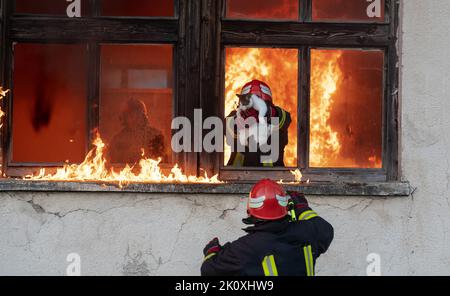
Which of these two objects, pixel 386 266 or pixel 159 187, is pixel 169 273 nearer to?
pixel 159 187

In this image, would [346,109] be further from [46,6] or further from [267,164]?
[46,6]

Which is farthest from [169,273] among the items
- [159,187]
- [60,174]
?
[60,174]

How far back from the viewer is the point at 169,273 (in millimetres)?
Result: 7086

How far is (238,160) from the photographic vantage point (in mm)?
7523

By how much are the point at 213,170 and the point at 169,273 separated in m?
1.00

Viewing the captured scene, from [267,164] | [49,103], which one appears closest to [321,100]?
[267,164]

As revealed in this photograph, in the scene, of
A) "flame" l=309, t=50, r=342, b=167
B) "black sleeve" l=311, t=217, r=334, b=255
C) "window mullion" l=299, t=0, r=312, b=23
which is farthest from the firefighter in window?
"black sleeve" l=311, t=217, r=334, b=255

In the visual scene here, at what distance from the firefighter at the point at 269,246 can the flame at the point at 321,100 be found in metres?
2.10

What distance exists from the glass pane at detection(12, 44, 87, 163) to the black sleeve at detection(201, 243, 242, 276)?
2511 mm

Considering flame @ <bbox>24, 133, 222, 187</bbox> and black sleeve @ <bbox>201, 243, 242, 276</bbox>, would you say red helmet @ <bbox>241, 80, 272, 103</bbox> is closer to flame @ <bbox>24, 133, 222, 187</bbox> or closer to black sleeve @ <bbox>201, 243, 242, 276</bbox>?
flame @ <bbox>24, 133, 222, 187</bbox>

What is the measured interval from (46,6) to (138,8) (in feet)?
2.70

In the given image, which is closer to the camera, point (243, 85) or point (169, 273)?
point (169, 273)

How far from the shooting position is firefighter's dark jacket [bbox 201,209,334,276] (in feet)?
16.8

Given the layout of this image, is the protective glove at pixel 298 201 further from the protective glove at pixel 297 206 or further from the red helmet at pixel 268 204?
the red helmet at pixel 268 204
